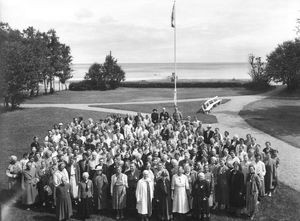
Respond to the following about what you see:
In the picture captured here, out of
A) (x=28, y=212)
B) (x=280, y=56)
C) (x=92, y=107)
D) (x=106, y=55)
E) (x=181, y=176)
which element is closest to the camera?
(x=181, y=176)

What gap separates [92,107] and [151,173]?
987 inches

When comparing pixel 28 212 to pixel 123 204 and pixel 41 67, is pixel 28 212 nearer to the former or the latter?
pixel 123 204

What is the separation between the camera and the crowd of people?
41.1ft

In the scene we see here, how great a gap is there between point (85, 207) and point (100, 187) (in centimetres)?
84

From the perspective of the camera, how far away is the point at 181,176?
1245cm

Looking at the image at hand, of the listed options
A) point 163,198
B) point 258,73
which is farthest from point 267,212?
point 258,73

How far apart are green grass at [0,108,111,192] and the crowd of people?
562cm

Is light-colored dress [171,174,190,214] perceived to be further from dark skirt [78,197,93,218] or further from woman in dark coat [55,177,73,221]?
woman in dark coat [55,177,73,221]

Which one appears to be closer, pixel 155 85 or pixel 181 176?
pixel 181 176

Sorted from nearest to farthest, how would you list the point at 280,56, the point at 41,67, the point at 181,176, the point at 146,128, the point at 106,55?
the point at 181,176 → the point at 146,128 → the point at 41,67 → the point at 280,56 → the point at 106,55

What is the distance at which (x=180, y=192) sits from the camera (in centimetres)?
1250

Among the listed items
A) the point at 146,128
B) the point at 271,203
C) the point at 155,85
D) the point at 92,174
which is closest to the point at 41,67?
the point at 155,85

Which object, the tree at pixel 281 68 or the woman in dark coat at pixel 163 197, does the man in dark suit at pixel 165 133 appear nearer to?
the woman in dark coat at pixel 163 197

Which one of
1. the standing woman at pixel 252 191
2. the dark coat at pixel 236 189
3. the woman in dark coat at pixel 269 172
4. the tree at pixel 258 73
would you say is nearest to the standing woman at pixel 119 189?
the dark coat at pixel 236 189
